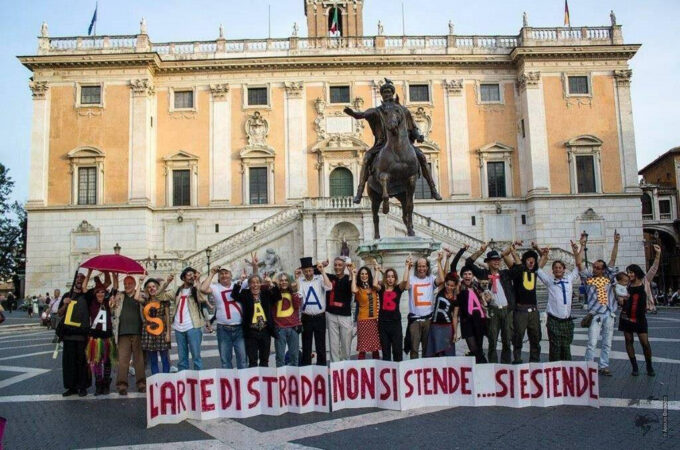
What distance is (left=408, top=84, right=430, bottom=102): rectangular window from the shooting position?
116ft

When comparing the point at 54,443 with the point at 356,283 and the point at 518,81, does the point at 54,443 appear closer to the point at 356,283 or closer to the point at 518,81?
the point at 356,283

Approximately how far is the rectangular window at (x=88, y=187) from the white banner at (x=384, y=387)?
29.8 meters

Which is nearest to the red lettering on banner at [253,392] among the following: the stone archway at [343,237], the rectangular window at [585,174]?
the stone archway at [343,237]

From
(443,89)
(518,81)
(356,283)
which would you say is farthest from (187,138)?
(356,283)

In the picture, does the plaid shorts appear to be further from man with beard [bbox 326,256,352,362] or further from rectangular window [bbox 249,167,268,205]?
rectangular window [bbox 249,167,268,205]

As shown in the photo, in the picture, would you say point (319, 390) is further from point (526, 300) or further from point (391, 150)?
point (391, 150)

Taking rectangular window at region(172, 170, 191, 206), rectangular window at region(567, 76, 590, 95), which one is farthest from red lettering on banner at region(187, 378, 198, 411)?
rectangular window at region(567, 76, 590, 95)

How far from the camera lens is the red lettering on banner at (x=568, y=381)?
7461 millimetres

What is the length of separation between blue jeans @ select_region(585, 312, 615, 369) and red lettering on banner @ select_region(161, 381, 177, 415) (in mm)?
6376

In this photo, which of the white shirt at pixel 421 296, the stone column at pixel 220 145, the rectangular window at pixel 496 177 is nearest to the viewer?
the white shirt at pixel 421 296

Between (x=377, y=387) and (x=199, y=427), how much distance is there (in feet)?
7.55

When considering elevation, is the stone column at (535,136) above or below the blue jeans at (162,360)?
above

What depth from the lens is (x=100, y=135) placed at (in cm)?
3419

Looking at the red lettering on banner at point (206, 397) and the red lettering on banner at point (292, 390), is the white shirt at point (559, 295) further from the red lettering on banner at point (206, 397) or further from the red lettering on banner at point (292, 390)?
the red lettering on banner at point (206, 397)
